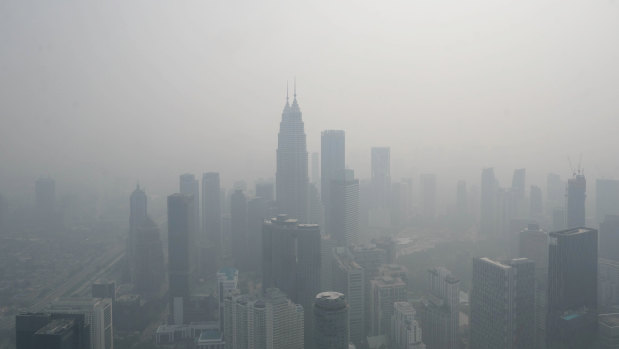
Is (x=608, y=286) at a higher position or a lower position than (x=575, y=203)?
lower

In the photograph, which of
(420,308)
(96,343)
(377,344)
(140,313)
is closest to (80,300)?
(96,343)

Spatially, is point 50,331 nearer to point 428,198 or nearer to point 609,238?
point 609,238

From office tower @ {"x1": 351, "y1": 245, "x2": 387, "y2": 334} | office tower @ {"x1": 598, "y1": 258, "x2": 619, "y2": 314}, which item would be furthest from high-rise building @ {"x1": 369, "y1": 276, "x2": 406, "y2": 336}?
office tower @ {"x1": 598, "y1": 258, "x2": 619, "y2": 314}

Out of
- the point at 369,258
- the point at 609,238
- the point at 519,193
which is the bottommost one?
the point at 369,258

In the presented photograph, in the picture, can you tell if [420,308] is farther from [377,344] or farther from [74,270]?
[74,270]

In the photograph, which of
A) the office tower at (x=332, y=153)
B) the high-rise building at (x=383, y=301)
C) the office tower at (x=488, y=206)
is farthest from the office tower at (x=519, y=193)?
the high-rise building at (x=383, y=301)

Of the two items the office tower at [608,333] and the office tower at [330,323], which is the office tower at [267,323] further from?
the office tower at [608,333]


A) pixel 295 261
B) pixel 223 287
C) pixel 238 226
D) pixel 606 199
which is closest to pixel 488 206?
pixel 606 199
